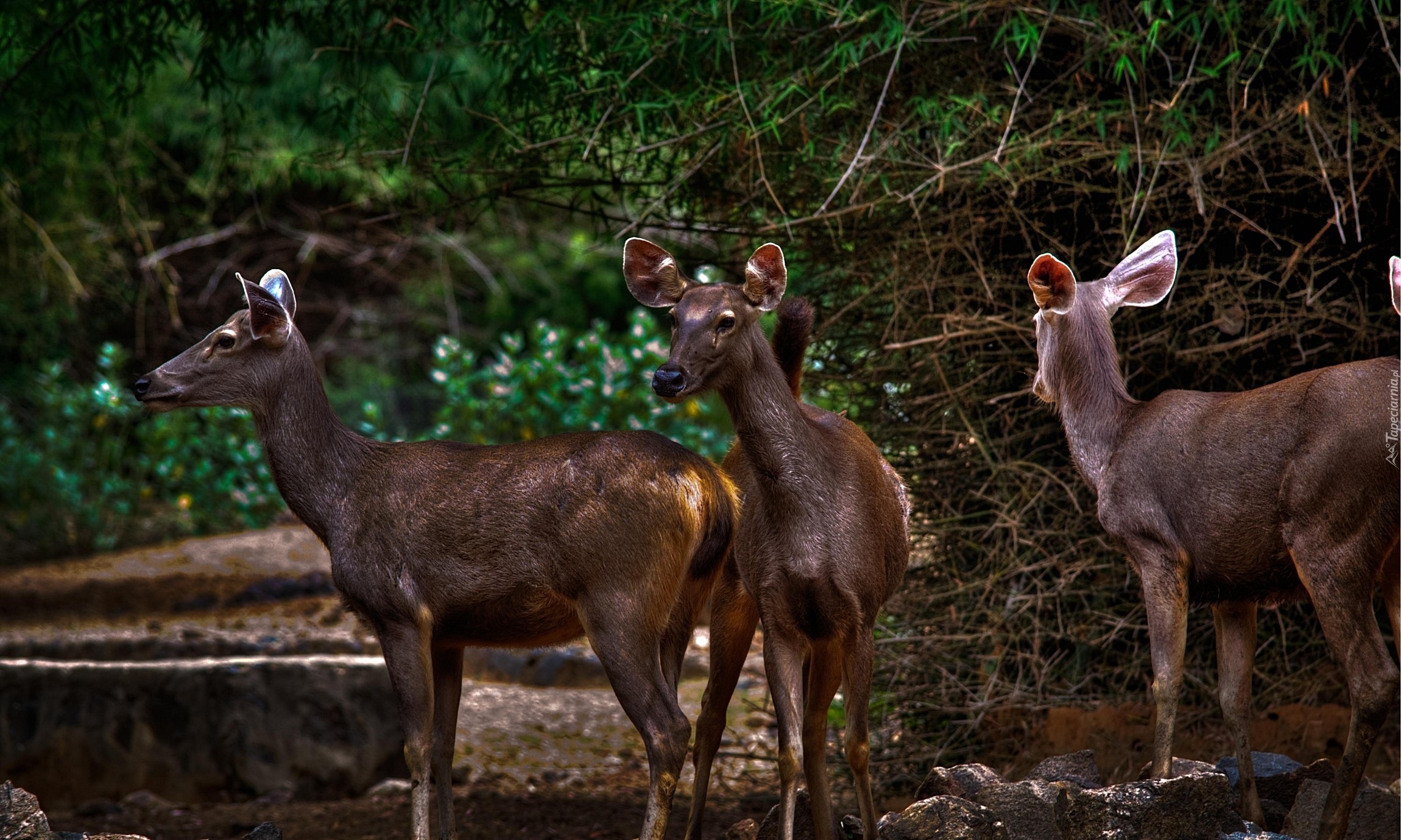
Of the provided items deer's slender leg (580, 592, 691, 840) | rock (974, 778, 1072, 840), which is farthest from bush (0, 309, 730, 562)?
rock (974, 778, 1072, 840)

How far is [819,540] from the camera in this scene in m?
4.34

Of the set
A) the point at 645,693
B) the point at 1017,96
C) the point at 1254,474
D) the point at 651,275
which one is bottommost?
the point at 645,693

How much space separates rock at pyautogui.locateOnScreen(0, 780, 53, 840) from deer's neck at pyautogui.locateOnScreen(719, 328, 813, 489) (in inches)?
88.1

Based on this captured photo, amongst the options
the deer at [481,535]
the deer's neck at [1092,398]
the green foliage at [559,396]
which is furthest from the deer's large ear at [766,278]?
the green foliage at [559,396]

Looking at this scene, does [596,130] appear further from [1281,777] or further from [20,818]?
[1281,777]

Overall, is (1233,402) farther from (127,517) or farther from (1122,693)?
(127,517)

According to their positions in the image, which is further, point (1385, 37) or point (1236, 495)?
point (1385, 37)

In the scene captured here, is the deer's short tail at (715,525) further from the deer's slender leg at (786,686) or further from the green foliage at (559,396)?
the green foliage at (559,396)

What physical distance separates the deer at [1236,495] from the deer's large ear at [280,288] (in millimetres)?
2524

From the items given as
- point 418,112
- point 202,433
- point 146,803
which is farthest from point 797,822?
point 202,433

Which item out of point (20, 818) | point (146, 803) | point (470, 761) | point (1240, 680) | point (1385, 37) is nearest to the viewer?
point (20, 818)

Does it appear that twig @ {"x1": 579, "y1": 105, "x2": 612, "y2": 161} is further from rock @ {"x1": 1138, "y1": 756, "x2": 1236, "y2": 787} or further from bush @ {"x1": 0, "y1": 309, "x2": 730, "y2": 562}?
bush @ {"x1": 0, "y1": 309, "x2": 730, "y2": 562}

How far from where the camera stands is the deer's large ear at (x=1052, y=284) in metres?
4.63

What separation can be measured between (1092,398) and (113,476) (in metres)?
9.93
